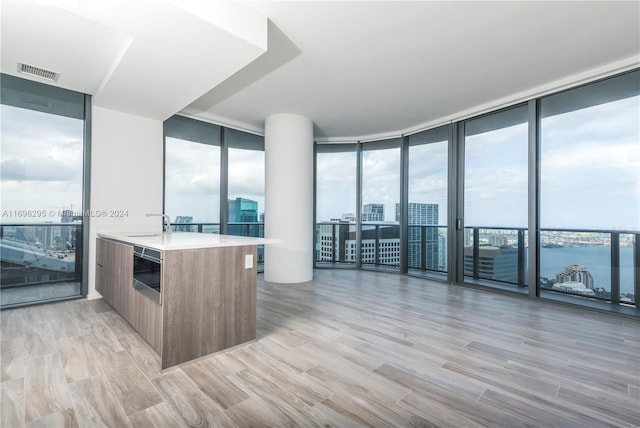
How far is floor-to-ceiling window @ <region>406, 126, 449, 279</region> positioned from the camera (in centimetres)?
517

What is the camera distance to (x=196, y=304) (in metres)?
2.16

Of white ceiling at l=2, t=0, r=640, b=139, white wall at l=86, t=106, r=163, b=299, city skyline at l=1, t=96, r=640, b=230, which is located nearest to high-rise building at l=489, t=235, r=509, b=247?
city skyline at l=1, t=96, r=640, b=230

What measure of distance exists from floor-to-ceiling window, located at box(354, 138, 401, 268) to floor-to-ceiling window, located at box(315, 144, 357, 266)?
9.8 inches

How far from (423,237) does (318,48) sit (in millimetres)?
3829

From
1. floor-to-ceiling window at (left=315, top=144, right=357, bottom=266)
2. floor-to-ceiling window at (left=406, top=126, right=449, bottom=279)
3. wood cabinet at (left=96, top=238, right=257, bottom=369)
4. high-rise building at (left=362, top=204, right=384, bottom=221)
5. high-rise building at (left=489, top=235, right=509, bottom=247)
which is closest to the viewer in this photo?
wood cabinet at (left=96, top=238, right=257, bottom=369)

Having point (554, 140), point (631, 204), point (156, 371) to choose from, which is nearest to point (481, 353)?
point (156, 371)

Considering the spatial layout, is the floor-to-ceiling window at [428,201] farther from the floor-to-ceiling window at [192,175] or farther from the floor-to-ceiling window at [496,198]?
the floor-to-ceiling window at [192,175]

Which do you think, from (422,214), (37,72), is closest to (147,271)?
(37,72)

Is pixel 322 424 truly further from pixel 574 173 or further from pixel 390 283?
pixel 574 173

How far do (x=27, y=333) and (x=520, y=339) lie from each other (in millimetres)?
4327

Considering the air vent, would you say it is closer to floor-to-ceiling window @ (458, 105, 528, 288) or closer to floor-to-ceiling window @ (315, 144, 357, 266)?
floor-to-ceiling window @ (315, 144, 357, 266)

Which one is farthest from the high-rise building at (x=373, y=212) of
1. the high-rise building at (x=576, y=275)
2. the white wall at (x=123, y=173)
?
the white wall at (x=123, y=173)

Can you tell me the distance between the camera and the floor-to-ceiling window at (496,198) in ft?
13.6

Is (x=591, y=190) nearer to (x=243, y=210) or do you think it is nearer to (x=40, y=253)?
(x=243, y=210)
